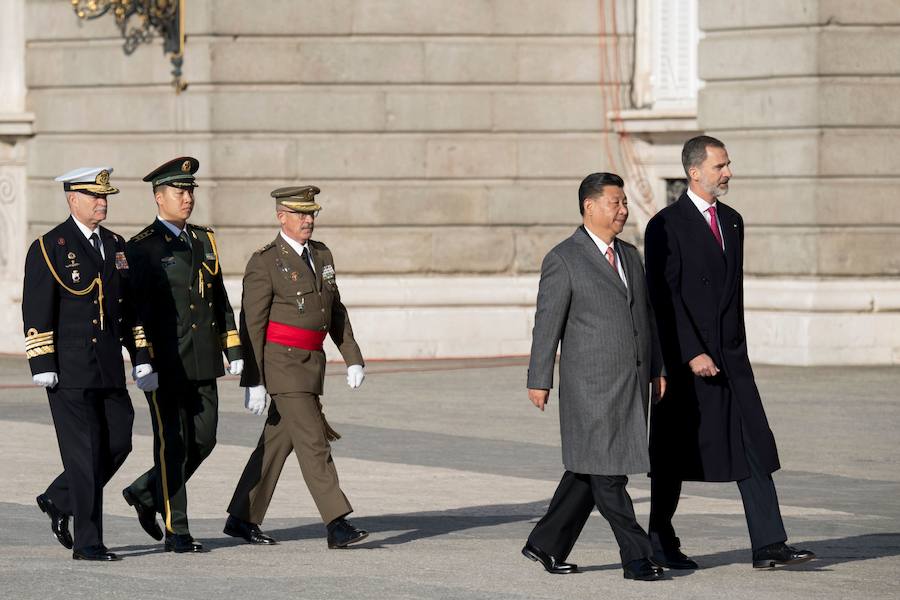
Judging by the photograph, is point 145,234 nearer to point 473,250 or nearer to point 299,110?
point 299,110

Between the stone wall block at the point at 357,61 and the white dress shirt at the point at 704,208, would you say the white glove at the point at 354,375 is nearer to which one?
the white dress shirt at the point at 704,208

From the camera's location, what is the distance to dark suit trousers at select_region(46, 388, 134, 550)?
912 cm

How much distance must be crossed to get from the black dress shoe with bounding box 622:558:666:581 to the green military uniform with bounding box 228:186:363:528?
168 cm

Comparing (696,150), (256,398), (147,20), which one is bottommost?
(256,398)

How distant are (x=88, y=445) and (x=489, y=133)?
11.1 m

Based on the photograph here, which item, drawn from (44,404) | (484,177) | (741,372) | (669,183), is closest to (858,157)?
(669,183)

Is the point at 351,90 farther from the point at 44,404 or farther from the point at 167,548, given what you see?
the point at 167,548

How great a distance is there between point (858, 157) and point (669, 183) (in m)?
2.36

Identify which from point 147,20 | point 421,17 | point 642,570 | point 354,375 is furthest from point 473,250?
point 642,570

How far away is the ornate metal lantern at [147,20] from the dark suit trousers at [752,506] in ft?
37.3

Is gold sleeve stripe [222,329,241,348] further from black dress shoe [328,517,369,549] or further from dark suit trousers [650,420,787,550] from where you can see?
dark suit trousers [650,420,787,550]

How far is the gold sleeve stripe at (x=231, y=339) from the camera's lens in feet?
32.1

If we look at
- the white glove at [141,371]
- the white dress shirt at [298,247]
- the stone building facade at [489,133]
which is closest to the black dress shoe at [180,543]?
the white glove at [141,371]

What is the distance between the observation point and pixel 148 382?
30.6 ft
